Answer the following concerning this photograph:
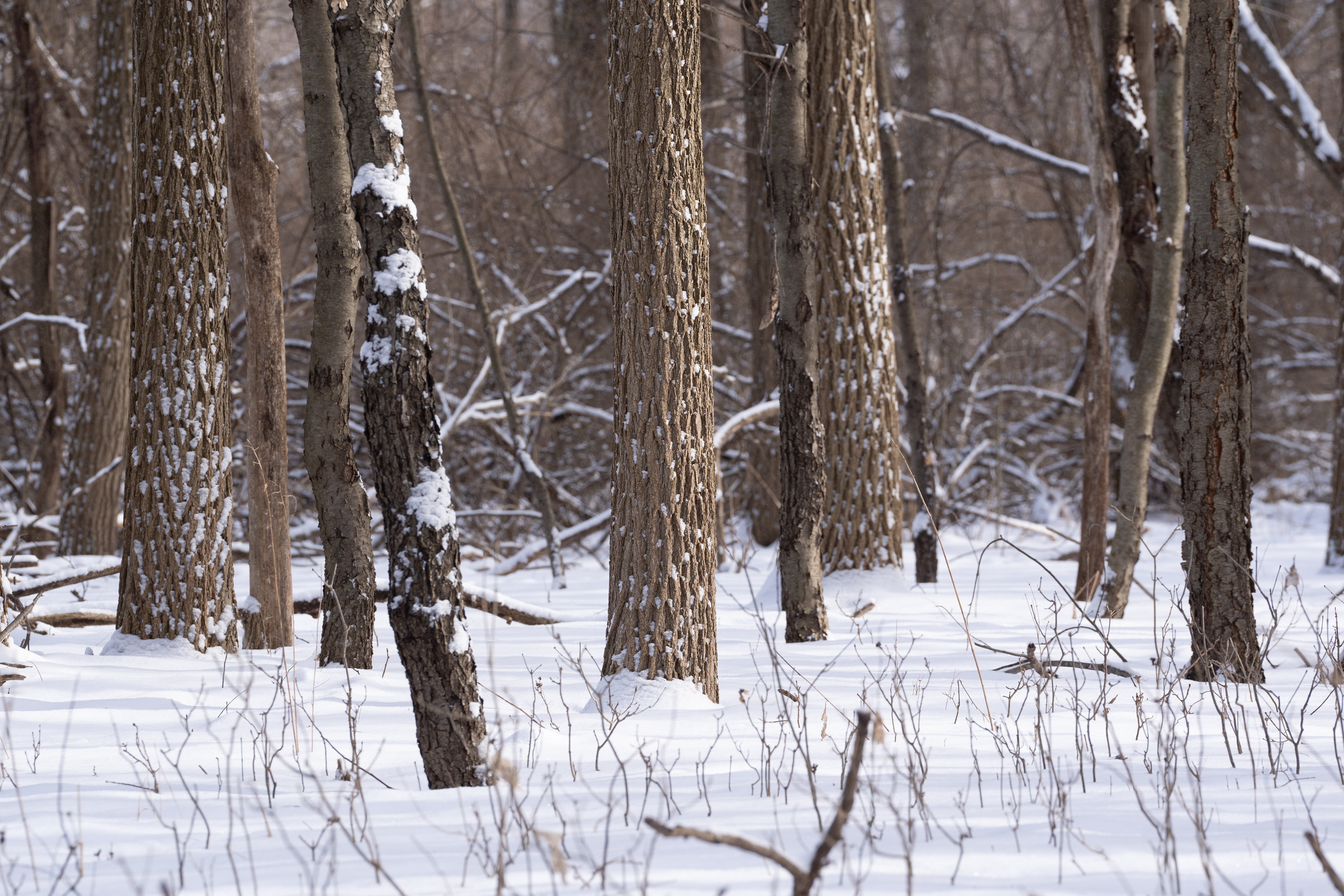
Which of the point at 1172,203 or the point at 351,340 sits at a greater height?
the point at 1172,203

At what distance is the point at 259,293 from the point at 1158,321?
4431mm

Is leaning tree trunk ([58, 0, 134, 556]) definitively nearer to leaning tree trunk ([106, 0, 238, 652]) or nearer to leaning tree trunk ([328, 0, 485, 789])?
leaning tree trunk ([106, 0, 238, 652])

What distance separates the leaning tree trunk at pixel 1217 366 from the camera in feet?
13.4

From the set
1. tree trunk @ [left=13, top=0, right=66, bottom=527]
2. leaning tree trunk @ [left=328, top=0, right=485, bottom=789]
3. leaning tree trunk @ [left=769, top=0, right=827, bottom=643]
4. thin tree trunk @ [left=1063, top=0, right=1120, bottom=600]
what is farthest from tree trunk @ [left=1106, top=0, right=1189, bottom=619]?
tree trunk @ [left=13, top=0, right=66, bottom=527]

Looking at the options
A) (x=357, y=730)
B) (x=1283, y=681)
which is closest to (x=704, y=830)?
(x=357, y=730)

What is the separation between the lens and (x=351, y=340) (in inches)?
197

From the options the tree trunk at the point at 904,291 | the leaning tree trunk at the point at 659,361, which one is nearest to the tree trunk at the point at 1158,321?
the tree trunk at the point at 904,291

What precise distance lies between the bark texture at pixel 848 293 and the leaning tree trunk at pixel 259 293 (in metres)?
3.14

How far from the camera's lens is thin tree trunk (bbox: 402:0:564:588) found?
7.66 m

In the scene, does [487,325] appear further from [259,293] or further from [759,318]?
[759,318]

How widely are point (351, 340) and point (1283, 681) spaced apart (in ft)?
13.9

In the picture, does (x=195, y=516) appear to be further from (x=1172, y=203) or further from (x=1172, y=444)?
(x=1172, y=444)

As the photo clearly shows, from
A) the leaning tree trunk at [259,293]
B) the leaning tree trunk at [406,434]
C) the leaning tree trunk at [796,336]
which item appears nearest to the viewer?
the leaning tree trunk at [406,434]

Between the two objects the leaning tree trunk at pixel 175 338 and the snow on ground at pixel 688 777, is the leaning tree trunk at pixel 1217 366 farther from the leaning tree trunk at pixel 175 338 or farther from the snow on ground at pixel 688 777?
the leaning tree trunk at pixel 175 338
